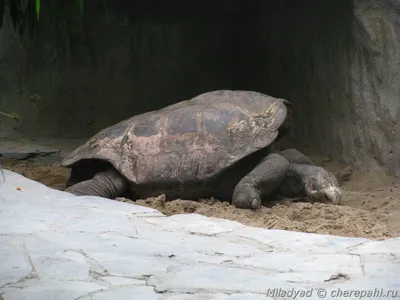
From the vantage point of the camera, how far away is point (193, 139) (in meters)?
5.72

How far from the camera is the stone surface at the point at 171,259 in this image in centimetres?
267

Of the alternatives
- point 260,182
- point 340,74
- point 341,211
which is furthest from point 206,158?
point 340,74

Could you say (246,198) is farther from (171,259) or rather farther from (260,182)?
(171,259)

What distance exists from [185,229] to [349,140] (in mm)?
3293

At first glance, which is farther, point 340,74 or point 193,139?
point 340,74

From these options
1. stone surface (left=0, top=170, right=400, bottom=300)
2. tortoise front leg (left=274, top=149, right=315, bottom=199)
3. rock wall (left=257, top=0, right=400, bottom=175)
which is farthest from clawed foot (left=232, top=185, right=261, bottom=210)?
rock wall (left=257, top=0, right=400, bottom=175)

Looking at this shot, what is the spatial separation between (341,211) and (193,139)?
1.51m

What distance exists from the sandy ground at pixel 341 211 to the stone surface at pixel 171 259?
579 millimetres

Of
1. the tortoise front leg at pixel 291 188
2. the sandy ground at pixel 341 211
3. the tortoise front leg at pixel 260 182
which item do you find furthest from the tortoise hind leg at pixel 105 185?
the tortoise front leg at pixel 291 188

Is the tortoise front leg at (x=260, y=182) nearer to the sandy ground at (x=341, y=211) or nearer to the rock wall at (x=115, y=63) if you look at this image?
the sandy ground at (x=341, y=211)

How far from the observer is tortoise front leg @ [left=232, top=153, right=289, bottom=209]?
5238mm

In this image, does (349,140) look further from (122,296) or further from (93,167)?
(122,296)

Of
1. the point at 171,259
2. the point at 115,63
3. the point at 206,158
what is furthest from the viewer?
the point at 115,63

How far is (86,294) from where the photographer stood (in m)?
2.61
